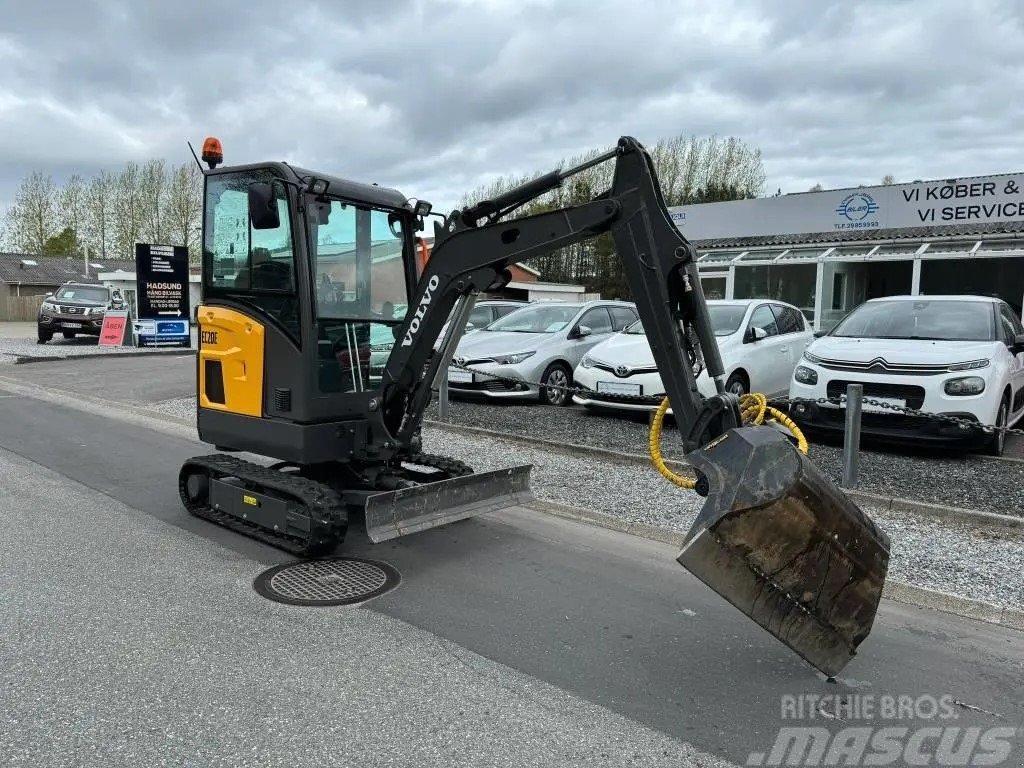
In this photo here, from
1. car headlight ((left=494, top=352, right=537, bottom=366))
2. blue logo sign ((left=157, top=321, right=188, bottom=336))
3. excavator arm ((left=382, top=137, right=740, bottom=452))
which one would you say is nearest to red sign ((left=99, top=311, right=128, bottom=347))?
blue logo sign ((left=157, top=321, right=188, bottom=336))

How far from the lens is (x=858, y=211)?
19.7 meters

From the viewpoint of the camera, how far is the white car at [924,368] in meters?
7.28

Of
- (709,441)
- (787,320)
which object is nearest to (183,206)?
(787,320)

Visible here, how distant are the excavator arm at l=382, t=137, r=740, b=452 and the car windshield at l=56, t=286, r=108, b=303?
2311 cm

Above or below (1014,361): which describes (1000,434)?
below

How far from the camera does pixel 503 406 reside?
11.4 meters

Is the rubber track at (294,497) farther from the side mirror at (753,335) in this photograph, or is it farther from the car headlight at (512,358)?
the side mirror at (753,335)

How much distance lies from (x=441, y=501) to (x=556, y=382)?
6639 mm

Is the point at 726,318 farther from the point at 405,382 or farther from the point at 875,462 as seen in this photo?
the point at 405,382

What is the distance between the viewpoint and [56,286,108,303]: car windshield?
77.1 feet

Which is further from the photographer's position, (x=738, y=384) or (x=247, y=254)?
(x=738, y=384)

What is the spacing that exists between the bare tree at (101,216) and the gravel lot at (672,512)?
49.9 m

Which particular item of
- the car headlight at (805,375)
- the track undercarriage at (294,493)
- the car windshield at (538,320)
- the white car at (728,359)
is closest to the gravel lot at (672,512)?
the white car at (728,359)

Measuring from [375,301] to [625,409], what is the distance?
486 centimetres
